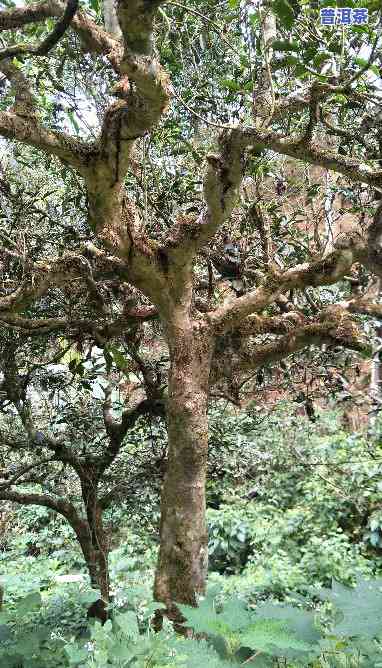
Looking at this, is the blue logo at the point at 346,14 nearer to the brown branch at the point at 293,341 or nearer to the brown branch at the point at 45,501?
the brown branch at the point at 293,341

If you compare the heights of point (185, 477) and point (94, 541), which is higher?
point (185, 477)

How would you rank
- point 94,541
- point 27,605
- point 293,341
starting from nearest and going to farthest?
point 27,605, point 293,341, point 94,541

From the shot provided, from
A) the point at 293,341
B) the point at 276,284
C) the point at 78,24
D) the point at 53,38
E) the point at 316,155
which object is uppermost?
the point at 78,24

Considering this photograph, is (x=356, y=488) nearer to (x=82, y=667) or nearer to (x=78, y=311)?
(x=78, y=311)

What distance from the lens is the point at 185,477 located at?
8.61 ft

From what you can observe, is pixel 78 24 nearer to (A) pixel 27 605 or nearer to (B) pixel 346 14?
(B) pixel 346 14

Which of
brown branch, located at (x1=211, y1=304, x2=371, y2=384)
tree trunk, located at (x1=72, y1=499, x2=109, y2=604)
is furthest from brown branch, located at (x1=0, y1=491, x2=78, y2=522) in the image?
brown branch, located at (x1=211, y1=304, x2=371, y2=384)

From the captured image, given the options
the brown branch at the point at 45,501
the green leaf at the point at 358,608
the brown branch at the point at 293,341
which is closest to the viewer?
the green leaf at the point at 358,608

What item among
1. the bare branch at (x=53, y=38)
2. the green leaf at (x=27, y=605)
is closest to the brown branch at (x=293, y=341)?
the green leaf at (x=27, y=605)

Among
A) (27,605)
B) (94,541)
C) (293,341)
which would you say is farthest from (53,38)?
(94,541)

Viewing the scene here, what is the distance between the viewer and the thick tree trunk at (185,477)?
8.38 feet

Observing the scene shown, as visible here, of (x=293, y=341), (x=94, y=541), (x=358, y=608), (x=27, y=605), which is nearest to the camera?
(x=358, y=608)

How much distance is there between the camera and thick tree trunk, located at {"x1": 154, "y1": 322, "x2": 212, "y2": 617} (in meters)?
2.55

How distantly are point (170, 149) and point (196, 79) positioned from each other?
474mm
